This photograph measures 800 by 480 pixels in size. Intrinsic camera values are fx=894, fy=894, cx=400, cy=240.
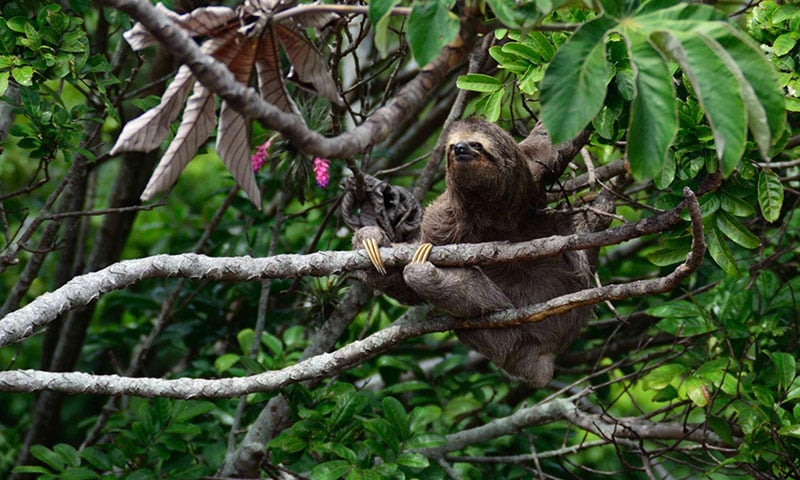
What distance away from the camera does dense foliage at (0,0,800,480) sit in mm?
2559

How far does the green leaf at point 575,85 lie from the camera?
245cm

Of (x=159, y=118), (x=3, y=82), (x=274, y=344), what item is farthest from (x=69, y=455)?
(x=159, y=118)

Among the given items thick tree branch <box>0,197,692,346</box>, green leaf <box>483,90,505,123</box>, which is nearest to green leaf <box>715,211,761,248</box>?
thick tree branch <box>0,197,692,346</box>

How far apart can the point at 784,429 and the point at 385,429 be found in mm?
2102

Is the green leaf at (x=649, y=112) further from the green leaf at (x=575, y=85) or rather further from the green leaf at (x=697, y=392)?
the green leaf at (x=697, y=392)

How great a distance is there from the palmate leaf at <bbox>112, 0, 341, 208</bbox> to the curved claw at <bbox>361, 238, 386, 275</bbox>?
153cm

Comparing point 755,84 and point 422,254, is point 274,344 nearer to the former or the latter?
point 422,254

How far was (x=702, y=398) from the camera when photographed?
4961 mm

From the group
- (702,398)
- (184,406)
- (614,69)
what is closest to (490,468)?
(702,398)

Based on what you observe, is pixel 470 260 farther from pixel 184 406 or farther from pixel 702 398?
pixel 184 406

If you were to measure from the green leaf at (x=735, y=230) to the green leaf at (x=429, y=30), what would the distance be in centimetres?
211

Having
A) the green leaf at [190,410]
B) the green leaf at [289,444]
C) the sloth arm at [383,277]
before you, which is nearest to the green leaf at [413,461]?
the green leaf at [289,444]

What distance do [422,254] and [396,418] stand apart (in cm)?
109

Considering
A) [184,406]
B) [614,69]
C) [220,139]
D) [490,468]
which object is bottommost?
[490,468]
